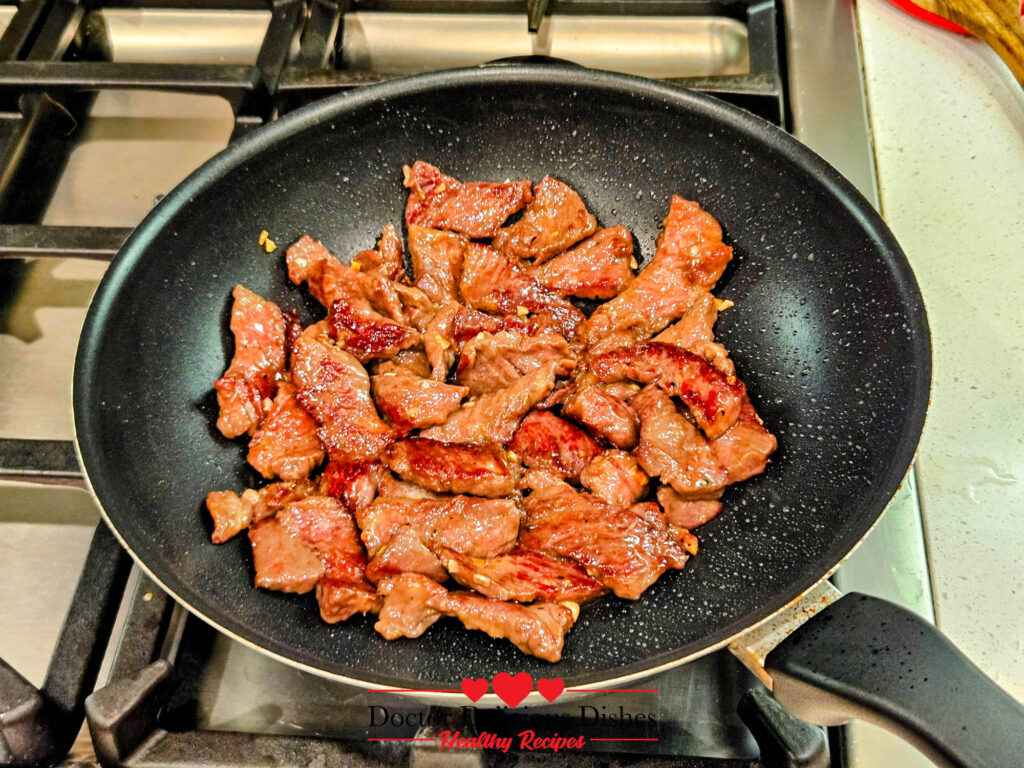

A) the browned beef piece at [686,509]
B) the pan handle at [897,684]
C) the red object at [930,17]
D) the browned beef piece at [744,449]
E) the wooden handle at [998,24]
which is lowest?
the browned beef piece at [686,509]

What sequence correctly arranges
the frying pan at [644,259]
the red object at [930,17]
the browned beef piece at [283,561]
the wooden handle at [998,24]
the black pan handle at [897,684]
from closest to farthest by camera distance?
the black pan handle at [897,684] < the frying pan at [644,259] < the browned beef piece at [283,561] < the wooden handle at [998,24] < the red object at [930,17]

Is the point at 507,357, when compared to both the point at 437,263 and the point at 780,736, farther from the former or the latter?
the point at 780,736

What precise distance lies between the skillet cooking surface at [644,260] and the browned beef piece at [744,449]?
3 centimetres

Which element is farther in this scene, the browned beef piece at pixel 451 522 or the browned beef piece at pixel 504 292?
the browned beef piece at pixel 504 292

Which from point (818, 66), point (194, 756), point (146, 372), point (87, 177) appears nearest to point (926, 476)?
point (818, 66)

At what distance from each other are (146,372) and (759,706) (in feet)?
4.07

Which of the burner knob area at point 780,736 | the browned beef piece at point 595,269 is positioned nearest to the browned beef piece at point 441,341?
the browned beef piece at point 595,269

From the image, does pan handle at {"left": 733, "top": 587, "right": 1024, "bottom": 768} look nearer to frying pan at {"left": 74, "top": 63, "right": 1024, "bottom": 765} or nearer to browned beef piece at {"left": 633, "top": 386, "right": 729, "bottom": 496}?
frying pan at {"left": 74, "top": 63, "right": 1024, "bottom": 765}

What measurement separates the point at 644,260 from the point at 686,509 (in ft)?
2.12

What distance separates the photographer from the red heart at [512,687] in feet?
3.73

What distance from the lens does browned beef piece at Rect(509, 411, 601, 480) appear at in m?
1.48

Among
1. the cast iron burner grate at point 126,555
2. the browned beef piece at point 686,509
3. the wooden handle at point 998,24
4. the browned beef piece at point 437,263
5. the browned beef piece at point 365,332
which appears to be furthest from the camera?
the wooden handle at point 998,24

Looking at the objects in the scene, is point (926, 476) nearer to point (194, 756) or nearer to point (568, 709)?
point (568, 709)

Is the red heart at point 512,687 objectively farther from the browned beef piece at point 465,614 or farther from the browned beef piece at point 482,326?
the browned beef piece at point 482,326
